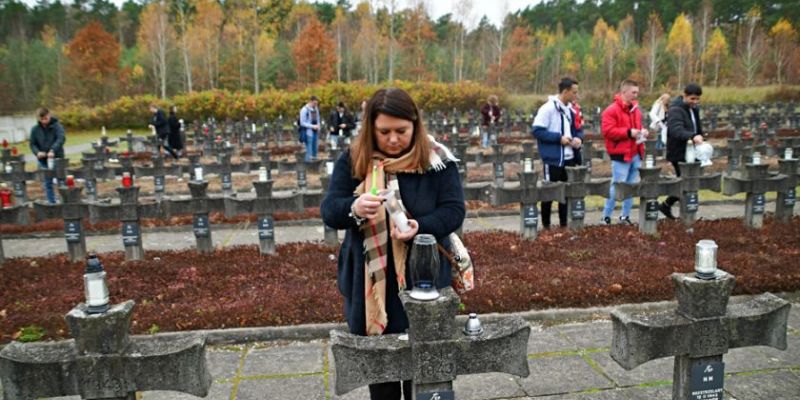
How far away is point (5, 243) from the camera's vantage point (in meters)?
10.2

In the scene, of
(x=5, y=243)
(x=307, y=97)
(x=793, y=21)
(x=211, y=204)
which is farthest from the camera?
(x=793, y=21)

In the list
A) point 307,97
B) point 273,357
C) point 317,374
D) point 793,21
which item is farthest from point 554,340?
point 793,21

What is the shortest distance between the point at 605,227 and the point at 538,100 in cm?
4123

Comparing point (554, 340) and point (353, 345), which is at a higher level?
point (353, 345)

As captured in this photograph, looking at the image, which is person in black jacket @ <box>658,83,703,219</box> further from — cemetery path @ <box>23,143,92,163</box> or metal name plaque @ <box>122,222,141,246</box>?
cemetery path @ <box>23,143,92,163</box>

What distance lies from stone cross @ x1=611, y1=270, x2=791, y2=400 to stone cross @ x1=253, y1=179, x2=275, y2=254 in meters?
6.03

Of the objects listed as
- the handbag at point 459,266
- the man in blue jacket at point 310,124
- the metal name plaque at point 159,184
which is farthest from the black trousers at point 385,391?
the man in blue jacket at point 310,124

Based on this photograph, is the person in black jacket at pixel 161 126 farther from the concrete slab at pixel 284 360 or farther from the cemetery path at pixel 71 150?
the concrete slab at pixel 284 360

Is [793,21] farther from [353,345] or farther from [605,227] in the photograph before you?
[353,345]

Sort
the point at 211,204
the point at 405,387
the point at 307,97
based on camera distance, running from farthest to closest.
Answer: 1. the point at 307,97
2. the point at 211,204
3. the point at 405,387

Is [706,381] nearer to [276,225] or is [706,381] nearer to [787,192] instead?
[787,192]

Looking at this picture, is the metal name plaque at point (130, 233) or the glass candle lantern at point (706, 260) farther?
the metal name plaque at point (130, 233)

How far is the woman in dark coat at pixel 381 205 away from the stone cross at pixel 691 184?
7.29 m

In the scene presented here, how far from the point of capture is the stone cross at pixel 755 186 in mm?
8977
